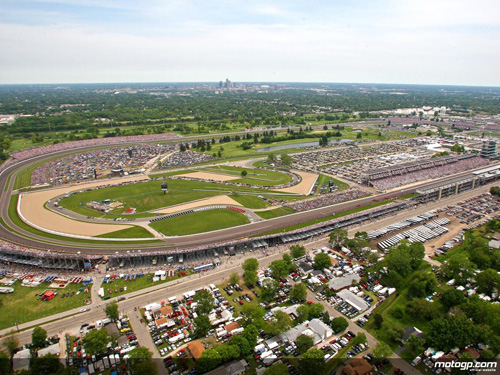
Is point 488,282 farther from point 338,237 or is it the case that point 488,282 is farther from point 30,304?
point 30,304

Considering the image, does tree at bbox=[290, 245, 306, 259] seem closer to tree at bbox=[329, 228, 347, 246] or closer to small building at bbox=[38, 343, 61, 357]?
tree at bbox=[329, 228, 347, 246]

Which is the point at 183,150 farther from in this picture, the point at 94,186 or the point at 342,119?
the point at 342,119

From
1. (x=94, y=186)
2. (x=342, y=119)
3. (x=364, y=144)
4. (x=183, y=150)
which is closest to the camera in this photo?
(x=94, y=186)

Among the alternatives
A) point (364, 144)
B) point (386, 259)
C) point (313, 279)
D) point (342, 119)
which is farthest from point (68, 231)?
point (342, 119)

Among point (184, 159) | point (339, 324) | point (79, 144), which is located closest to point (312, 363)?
point (339, 324)

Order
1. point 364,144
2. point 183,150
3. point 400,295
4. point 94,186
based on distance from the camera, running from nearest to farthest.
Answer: point 400,295 → point 94,186 → point 183,150 → point 364,144

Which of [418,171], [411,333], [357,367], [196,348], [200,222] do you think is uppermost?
[418,171]

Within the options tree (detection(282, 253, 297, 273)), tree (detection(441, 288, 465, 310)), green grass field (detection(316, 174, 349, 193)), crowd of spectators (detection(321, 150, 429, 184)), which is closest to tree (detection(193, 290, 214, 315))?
tree (detection(282, 253, 297, 273))
